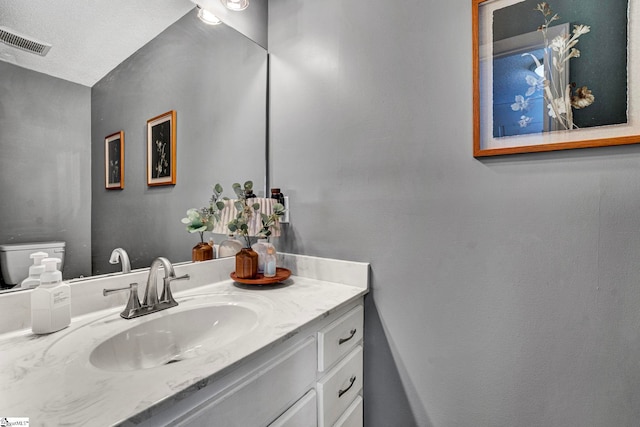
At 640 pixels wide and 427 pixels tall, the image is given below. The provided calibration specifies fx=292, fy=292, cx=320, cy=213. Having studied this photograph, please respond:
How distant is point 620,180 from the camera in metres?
0.79

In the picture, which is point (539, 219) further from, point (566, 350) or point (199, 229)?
point (199, 229)

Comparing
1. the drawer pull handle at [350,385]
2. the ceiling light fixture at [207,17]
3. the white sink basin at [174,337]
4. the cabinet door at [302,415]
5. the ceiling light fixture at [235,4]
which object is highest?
the ceiling light fixture at [235,4]

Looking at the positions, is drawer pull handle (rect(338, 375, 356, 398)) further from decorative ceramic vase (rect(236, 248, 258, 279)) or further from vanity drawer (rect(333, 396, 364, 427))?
decorative ceramic vase (rect(236, 248, 258, 279))

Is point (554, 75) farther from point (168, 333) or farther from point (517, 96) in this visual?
point (168, 333)

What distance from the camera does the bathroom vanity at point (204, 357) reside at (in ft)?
1.68

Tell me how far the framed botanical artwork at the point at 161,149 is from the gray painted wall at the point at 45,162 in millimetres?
199

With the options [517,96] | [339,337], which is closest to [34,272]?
[339,337]

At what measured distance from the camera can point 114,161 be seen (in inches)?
38.5

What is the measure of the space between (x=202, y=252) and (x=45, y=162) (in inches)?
23.1

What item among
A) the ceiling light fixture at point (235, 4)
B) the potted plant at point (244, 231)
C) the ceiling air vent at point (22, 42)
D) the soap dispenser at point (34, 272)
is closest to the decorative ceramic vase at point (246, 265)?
the potted plant at point (244, 231)

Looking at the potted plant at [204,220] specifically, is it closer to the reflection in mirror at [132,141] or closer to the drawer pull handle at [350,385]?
the reflection in mirror at [132,141]

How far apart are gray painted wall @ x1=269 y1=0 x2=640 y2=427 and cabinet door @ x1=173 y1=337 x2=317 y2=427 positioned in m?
0.46

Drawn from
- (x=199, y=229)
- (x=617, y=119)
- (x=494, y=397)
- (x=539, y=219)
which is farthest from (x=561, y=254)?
(x=199, y=229)

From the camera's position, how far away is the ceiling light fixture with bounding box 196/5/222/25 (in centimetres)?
124
